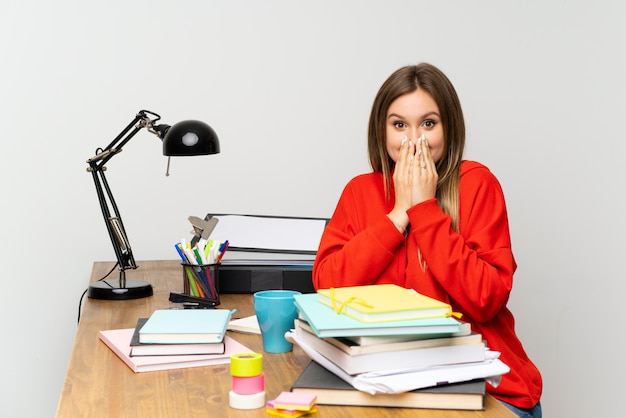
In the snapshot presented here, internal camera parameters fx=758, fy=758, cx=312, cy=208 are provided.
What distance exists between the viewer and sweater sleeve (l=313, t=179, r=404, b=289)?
1450mm

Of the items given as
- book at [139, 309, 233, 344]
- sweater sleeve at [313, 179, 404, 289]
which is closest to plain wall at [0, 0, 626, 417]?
sweater sleeve at [313, 179, 404, 289]

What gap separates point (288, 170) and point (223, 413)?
1.50 meters

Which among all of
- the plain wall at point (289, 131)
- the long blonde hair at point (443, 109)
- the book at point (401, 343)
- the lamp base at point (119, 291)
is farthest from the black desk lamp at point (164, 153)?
the book at point (401, 343)

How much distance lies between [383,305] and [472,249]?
47 cm

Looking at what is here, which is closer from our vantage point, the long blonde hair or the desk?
the desk

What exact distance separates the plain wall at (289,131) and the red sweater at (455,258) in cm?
84

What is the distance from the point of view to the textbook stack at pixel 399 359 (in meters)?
0.95

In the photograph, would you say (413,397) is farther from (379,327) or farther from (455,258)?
(455,258)

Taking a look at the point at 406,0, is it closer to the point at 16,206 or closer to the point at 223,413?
the point at 16,206

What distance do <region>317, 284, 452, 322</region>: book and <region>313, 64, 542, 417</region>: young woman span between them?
281 millimetres

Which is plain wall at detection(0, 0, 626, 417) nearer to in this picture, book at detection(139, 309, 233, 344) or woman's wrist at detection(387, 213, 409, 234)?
woman's wrist at detection(387, 213, 409, 234)

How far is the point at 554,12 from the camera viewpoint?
2533 millimetres

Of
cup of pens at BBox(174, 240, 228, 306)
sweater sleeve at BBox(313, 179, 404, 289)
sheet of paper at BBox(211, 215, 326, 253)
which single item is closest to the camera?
sweater sleeve at BBox(313, 179, 404, 289)

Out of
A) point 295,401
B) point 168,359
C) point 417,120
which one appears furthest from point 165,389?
point 417,120
